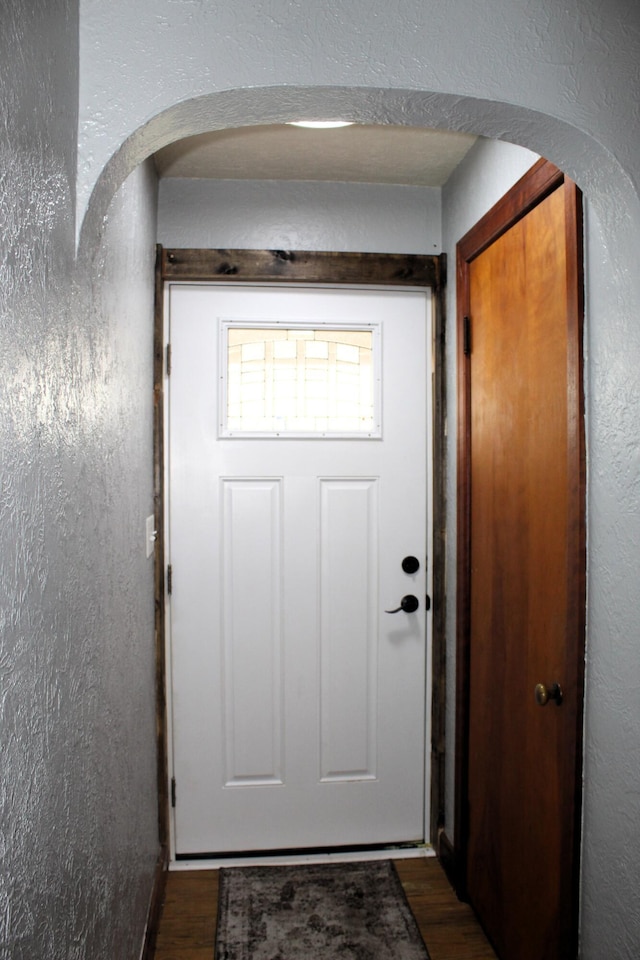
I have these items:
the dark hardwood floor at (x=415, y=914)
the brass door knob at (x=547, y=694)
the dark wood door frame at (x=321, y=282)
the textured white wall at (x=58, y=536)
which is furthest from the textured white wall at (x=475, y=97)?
the dark wood door frame at (x=321, y=282)

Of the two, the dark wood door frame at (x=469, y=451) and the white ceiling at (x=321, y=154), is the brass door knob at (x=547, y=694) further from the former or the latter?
the white ceiling at (x=321, y=154)

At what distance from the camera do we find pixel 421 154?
2055mm

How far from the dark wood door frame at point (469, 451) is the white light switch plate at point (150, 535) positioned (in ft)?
3.23

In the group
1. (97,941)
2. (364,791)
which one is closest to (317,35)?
(97,941)

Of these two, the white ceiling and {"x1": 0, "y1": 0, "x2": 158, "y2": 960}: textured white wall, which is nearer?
{"x1": 0, "y1": 0, "x2": 158, "y2": 960}: textured white wall

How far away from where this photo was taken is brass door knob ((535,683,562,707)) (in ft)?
4.76

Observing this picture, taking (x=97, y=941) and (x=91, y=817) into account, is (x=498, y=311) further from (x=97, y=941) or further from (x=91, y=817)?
(x=97, y=941)

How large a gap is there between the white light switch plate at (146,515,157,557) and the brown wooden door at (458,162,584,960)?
0.99m

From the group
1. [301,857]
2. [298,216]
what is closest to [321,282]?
[298,216]

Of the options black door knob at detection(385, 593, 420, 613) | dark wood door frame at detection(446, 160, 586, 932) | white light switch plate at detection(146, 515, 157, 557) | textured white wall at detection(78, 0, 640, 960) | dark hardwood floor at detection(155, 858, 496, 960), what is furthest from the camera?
black door knob at detection(385, 593, 420, 613)

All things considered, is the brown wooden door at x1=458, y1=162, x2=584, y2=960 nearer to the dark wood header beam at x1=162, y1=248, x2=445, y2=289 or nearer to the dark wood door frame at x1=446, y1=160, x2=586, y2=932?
the dark wood door frame at x1=446, y1=160, x2=586, y2=932

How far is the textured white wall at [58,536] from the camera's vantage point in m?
0.72

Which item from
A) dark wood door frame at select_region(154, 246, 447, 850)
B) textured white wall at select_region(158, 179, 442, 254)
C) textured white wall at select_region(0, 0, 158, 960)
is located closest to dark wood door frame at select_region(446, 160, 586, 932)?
dark wood door frame at select_region(154, 246, 447, 850)

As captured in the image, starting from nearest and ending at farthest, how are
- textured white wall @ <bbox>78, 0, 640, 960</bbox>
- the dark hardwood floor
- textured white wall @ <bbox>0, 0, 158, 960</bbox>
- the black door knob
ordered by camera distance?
textured white wall @ <bbox>0, 0, 158, 960</bbox>, textured white wall @ <bbox>78, 0, 640, 960</bbox>, the dark hardwood floor, the black door knob
